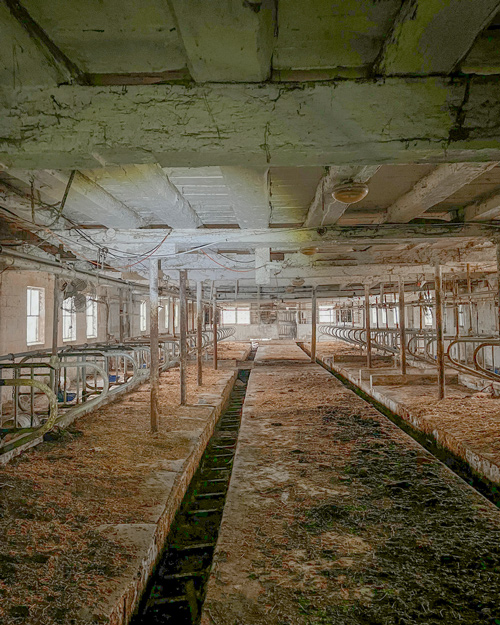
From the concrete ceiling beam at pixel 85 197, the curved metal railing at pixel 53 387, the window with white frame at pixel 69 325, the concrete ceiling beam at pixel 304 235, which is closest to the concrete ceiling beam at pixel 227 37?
the concrete ceiling beam at pixel 85 197

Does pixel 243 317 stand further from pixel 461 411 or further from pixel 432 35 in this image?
pixel 432 35

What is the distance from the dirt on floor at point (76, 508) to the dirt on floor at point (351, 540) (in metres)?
0.68

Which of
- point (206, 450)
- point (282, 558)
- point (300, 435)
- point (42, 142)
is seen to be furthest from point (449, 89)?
point (206, 450)

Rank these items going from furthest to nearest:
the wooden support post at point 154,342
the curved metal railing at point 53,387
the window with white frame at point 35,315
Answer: the window with white frame at point 35,315, the wooden support post at point 154,342, the curved metal railing at point 53,387

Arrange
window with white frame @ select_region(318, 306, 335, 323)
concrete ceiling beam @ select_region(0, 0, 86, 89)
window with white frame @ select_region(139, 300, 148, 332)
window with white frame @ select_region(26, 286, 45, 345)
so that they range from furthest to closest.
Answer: window with white frame @ select_region(318, 306, 335, 323) < window with white frame @ select_region(139, 300, 148, 332) < window with white frame @ select_region(26, 286, 45, 345) < concrete ceiling beam @ select_region(0, 0, 86, 89)

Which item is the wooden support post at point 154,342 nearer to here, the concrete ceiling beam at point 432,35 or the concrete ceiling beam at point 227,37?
the concrete ceiling beam at point 227,37

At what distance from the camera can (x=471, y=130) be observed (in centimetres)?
216

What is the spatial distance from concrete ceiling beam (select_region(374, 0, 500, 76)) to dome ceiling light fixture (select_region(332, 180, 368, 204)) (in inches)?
48.2

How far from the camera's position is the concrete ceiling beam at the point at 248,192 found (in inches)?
126

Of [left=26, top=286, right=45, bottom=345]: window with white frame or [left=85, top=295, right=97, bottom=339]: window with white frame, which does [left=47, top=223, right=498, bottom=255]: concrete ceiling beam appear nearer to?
[left=26, top=286, right=45, bottom=345]: window with white frame

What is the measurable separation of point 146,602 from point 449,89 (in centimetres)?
374

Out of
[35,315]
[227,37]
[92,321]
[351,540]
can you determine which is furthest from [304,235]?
[92,321]

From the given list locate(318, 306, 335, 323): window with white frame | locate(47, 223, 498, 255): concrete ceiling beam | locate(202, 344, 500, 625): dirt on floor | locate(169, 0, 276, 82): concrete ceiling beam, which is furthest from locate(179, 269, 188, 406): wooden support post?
locate(318, 306, 335, 323): window with white frame

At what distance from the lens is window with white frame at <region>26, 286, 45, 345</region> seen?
366 inches
